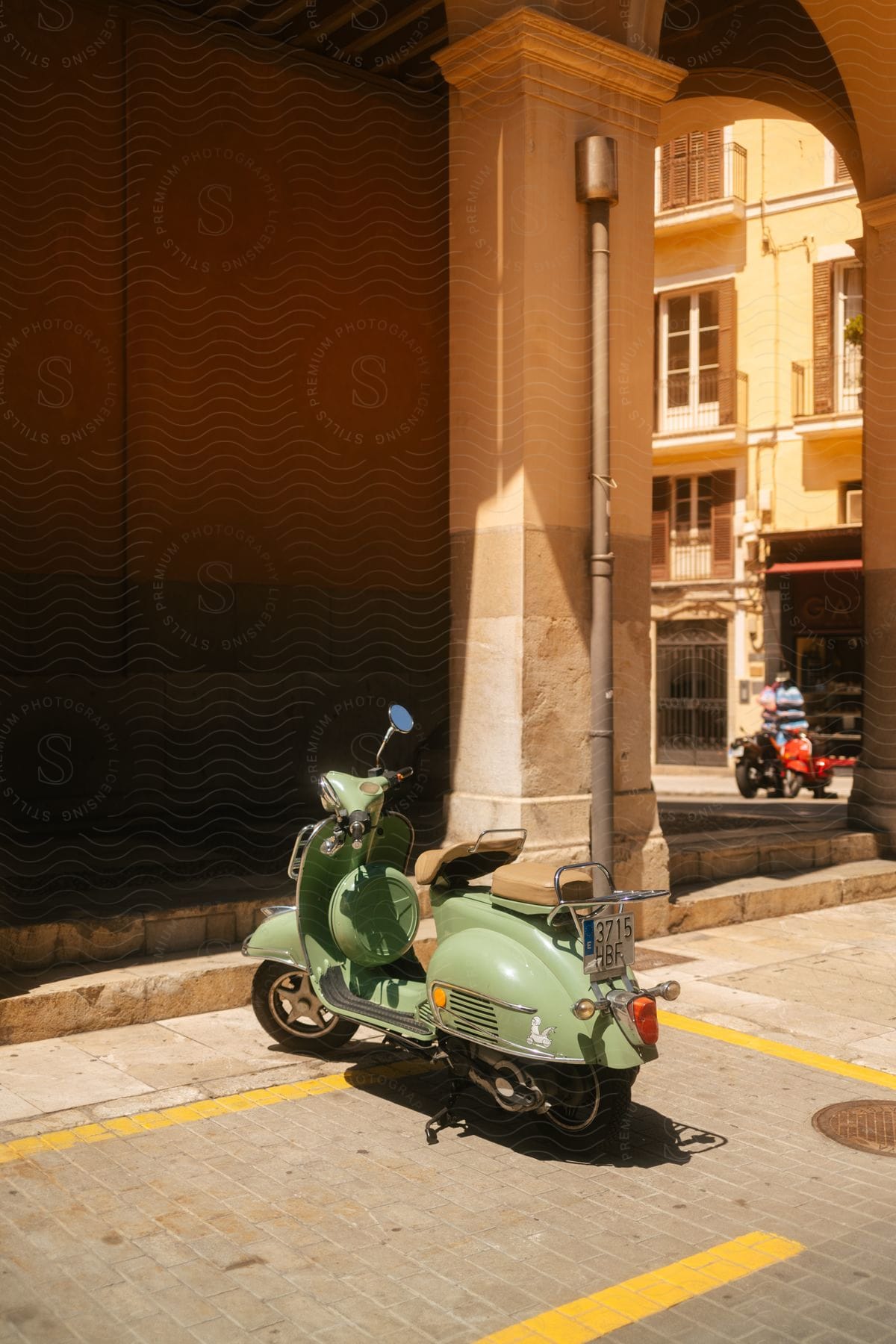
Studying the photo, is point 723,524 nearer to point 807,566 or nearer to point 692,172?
point 807,566

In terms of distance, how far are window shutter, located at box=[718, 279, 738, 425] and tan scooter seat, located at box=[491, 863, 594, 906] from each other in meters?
22.0

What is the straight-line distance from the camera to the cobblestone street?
3.48 meters

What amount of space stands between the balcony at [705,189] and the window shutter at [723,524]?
4855mm

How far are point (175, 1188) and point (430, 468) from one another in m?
6.61

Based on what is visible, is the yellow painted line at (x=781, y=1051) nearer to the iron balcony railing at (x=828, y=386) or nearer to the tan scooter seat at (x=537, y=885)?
the tan scooter seat at (x=537, y=885)

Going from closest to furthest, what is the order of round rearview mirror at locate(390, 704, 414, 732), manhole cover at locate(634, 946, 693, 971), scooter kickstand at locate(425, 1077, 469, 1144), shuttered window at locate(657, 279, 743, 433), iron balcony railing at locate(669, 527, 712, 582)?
scooter kickstand at locate(425, 1077, 469, 1144)
round rearview mirror at locate(390, 704, 414, 732)
manhole cover at locate(634, 946, 693, 971)
shuttered window at locate(657, 279, 743, 433)
iron balcony railing at locate(669, 527, 712, 582)

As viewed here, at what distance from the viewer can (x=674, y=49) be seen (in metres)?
11.5

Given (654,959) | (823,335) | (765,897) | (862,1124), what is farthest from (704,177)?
(862,1124)

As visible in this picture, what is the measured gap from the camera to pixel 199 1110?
503cm

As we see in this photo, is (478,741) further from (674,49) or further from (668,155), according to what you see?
(668,155)

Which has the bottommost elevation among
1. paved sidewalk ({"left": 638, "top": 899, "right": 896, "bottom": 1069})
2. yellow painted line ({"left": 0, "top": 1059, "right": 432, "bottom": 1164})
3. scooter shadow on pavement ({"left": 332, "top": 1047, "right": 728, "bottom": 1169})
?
paved sidewalk ({"left": 638, "top": 899, "right": 896, "bottom": 1069})

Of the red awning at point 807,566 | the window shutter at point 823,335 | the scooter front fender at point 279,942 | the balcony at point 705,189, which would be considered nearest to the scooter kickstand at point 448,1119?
the scooter front fender at point 279,942

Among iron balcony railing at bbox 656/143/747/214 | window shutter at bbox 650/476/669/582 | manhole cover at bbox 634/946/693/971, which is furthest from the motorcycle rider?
manhole cover at bbox 634/946/693/971

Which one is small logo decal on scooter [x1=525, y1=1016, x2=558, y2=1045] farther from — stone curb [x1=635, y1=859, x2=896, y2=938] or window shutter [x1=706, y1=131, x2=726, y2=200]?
window shutter [x1=706, y1=131, x2=726, y2=200]
